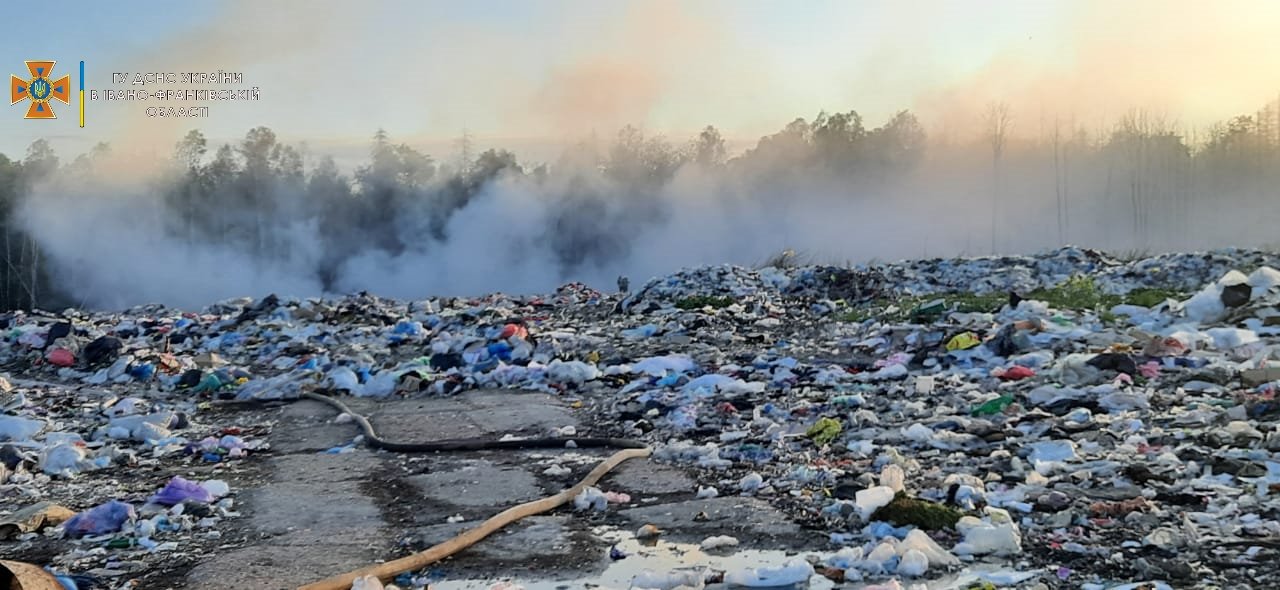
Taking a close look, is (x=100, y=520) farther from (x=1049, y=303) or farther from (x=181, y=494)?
(x=1049, y=303)

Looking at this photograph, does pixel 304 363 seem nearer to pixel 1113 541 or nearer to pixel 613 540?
pixel 613 540

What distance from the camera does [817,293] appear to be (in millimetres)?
14156

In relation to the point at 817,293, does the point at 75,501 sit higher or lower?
lower

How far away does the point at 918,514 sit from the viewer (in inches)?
140

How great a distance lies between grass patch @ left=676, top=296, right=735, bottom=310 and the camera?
39.1ft

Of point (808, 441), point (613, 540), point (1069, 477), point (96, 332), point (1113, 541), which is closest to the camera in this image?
point (1113, 541)

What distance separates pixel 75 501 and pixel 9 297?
22.1 meters

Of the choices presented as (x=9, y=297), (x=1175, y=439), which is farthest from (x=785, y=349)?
(x=9, y=297)

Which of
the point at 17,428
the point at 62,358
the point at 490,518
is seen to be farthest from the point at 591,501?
the point at 62,358

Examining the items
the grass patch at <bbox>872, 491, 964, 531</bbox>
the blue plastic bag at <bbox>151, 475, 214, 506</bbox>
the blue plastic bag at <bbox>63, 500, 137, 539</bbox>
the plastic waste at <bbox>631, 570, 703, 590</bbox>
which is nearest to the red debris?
the blue plastic bag at <bbox>151, 475, 214, 506</bbox>

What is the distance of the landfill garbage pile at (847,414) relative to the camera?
3.38 metres

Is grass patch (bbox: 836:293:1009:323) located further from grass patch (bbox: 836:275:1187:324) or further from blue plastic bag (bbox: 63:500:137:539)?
blue plastic bag (bbox: 63:500:137:539)

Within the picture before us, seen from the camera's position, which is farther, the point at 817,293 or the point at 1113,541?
the point at 817,293

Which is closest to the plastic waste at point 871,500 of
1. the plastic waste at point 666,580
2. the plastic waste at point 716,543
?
the plastic waste at point 716,543
